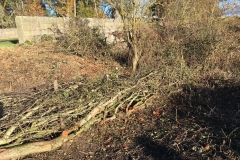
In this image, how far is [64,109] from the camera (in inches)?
149

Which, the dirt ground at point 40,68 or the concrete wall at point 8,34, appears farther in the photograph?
the concrete wall at point 8,34

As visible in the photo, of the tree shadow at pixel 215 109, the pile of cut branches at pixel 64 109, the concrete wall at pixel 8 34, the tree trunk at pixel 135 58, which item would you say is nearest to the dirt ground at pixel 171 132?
the tree shadow at pixel 215 109

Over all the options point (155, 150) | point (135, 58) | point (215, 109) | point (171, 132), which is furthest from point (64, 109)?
point (135, 58)

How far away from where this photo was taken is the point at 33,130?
134 inches

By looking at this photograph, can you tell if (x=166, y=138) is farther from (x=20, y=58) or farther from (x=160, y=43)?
(x=20, y=58)

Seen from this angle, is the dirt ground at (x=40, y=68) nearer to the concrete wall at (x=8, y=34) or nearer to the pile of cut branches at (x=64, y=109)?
the pile of cut branches at (x=64, y=109)

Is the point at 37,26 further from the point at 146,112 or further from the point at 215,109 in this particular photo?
the point at 215,109

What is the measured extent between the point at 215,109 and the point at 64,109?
3.09 meters

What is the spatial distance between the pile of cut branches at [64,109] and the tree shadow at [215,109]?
0.62 metres

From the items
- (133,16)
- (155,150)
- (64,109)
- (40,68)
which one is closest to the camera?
(155,150)

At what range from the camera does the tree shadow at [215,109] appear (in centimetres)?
330

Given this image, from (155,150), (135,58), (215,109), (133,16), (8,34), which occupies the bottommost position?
(155,150)

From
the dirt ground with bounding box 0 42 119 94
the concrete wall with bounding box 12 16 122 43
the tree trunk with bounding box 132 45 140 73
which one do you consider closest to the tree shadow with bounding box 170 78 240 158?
the tree trunk with bounding box 132 45 140 73

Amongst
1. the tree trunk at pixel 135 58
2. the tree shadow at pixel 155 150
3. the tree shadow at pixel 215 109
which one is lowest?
the tree shadow at pixel 155 150
